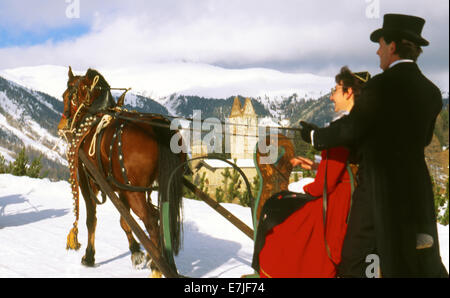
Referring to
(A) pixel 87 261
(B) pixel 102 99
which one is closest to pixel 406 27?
(B) pixel 102 99

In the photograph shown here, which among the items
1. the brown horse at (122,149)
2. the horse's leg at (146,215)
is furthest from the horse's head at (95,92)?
the horse's leg at (146,215)

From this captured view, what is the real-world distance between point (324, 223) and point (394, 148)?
64 cm

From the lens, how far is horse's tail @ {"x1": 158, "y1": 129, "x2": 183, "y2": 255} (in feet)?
12.5

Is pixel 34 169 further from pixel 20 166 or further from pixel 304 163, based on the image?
pixel 304 163

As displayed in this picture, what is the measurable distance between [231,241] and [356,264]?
14.8 feet

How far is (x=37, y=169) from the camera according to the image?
44.4ft

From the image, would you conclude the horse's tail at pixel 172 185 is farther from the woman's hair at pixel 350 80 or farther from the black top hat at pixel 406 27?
the black top hat at pixel 406 27

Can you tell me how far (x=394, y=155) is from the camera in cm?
216

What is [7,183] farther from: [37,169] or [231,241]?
[231,241]

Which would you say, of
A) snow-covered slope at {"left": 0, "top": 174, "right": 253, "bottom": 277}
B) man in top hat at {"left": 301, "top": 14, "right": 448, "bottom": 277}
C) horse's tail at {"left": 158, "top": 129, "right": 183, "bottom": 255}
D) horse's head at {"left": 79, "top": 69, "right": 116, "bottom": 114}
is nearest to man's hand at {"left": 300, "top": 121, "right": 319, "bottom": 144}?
man in top hat at {"left": 301, "top": 14, "right": 448, "bottom": 277}

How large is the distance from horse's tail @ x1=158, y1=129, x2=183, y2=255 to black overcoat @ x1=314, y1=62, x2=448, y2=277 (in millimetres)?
1991

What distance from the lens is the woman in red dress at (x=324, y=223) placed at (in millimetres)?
2408

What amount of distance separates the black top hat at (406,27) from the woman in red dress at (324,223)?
33cm
